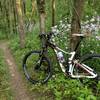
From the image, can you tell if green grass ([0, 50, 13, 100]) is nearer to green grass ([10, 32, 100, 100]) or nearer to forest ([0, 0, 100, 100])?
forest ([0, 0, 100, 100])

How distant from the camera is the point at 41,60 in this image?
7.68 metres

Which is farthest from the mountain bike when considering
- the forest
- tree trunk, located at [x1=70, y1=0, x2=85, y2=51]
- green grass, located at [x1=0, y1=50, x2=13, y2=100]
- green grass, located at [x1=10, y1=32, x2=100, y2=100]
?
green grass, located at [x1=0, y1=50, x2=13, y2=100]

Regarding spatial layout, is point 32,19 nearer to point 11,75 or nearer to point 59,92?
point 11,75

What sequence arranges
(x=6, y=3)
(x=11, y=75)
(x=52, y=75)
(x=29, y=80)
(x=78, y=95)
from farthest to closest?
(x=6, y=3), (x=11, y=75), (x=29, y=80), (x=52, y=75), (x=78, y=95)

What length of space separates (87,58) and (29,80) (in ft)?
7.60

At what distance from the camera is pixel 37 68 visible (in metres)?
7.93

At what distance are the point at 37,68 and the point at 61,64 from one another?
985 millimetres

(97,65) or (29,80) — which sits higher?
(97,65)

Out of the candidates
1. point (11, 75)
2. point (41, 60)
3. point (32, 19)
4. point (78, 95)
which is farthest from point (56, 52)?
point (32, 19)

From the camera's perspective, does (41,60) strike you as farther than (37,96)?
Yes

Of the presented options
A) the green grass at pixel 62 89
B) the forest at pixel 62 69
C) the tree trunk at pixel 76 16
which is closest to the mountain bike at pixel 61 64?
the forest at pixel 62 69

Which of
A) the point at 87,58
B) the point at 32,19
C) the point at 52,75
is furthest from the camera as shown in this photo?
the point at 32,19

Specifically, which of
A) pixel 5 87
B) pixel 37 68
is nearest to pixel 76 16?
pixel 37 68

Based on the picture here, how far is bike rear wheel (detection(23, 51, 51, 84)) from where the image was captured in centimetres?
762
